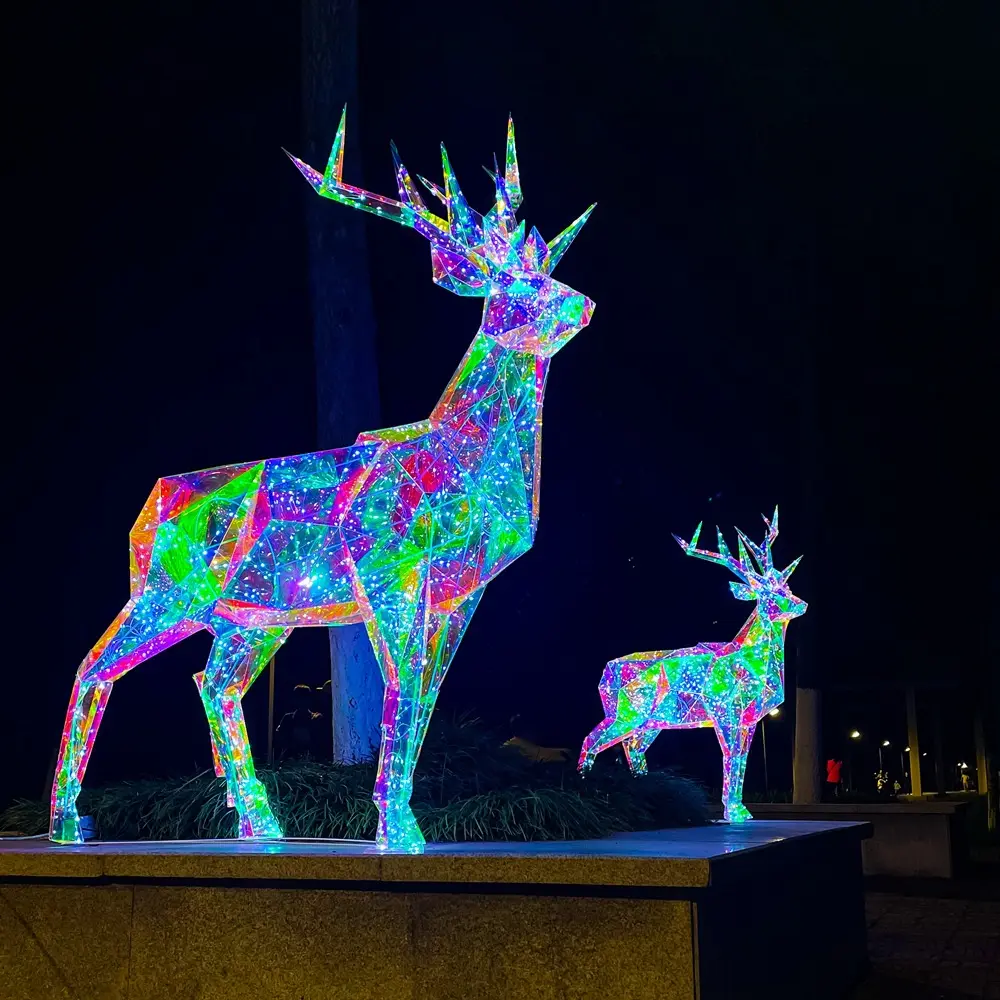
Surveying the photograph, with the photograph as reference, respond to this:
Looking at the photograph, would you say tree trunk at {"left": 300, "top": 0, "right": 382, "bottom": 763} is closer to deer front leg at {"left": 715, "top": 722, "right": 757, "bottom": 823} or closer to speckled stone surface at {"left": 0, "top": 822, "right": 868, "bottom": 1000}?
deer front leg at {"left": 715, "top": 722, "right": 757, "bottom": 823}

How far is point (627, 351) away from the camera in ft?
50.7

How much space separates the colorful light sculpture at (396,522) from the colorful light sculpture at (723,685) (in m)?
3.11

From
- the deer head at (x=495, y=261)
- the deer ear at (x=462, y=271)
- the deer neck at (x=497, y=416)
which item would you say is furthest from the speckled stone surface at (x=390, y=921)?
the deer ear at (x=462, y=271)

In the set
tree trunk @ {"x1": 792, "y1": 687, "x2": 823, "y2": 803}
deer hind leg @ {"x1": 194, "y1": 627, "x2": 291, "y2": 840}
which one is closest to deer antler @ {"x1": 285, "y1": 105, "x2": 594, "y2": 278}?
deer hind leg @ {"x1": 194, "y1": 627, "x2": 291, "y2": 840}

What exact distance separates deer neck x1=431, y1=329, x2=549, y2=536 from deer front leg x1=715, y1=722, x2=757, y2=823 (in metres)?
3.63

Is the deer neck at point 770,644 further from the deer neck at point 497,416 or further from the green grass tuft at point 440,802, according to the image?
the deer neck at point 497,416

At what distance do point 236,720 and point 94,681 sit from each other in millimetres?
760

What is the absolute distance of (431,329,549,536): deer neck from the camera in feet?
17.2

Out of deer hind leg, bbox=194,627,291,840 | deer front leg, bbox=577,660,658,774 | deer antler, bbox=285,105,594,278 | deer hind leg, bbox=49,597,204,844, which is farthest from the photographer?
deer front leg, bbox=577,660,658,774

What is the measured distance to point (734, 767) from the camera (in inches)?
319

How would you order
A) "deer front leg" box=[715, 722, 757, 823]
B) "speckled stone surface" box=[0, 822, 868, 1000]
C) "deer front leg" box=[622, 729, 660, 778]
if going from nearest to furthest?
"speckled stone surface" box=[0, 822, 868, 1000] → "deer front leg" box=[715, 722, 757, 823] → "deer front leg" box=[622, 729, 660, 778]

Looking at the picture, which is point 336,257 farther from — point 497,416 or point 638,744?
point 638,744

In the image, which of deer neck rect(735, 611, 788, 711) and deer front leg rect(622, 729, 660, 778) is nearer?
deer neck rect(735, 611, 788, 711)

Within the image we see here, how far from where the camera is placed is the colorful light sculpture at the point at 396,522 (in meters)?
5.07
